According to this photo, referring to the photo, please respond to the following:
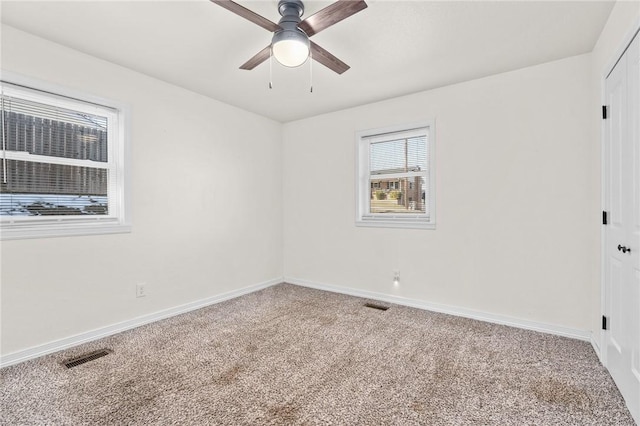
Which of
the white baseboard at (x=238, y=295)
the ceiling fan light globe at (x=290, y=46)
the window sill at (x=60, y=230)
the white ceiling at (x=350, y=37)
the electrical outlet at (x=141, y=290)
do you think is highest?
the white ceiling at (x=350, y=37)

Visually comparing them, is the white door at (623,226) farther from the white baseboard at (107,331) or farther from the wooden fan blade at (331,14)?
the white baseboard at (107,331)

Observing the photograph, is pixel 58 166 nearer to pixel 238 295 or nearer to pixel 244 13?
pixel 244 13

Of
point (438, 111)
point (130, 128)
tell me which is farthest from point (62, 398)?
point (438, 111)

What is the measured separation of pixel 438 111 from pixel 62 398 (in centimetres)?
408

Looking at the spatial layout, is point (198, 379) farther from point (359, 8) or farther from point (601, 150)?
point (601, 150)

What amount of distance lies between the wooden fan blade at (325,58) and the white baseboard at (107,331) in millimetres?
2992

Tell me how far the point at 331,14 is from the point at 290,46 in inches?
12.3

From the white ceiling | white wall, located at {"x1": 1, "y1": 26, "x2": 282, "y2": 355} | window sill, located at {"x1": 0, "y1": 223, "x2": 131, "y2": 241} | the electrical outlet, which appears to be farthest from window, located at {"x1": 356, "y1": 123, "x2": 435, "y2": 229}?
window sill, located at {"x1": 0, "y1": 223, "x2": 131, "y2": 241}

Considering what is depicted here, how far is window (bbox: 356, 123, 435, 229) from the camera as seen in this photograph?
3.74 m

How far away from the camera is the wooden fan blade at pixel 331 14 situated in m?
1.72

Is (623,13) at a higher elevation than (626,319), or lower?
higher

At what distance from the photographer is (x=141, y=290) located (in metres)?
3.23

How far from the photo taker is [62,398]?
1.96 metres

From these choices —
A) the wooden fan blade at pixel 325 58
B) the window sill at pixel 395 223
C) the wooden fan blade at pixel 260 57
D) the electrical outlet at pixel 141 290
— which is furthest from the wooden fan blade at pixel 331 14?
the electrical outlet at pixel 141 290
